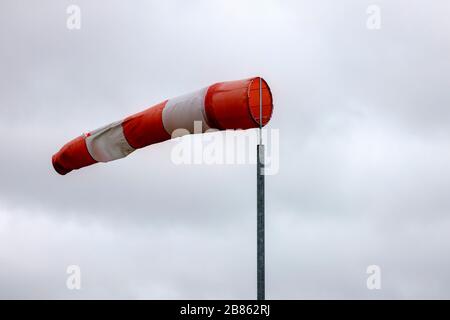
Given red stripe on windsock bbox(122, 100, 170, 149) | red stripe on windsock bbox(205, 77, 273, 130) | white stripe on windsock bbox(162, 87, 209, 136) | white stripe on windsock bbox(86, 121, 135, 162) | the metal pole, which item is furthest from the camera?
white stripe on windsock bbox(86, 121, 135, 162)

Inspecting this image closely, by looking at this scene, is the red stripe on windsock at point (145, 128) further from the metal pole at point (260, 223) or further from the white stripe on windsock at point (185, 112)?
the metal pole at point (260, 223)

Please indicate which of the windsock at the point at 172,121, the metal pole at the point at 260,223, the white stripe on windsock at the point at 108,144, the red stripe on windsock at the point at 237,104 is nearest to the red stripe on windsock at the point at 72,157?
the windsock at the point at 172,121

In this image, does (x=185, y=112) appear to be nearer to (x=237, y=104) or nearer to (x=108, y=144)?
(x=237, y=104)

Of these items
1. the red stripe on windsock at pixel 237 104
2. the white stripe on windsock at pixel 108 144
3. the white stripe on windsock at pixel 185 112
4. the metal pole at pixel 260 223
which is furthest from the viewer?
the white stripe on windsock at pixel 108 144

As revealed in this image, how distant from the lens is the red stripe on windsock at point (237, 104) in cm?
1797

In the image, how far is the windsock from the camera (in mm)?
18094

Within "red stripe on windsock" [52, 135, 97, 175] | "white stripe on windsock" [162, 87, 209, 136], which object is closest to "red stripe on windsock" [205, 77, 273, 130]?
"white stripe on windsock" [162, 87, 209, 136]

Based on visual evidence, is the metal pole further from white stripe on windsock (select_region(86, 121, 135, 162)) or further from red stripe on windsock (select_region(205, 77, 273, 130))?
white stripe on windsock (select_region(86, 121, 135, 162))

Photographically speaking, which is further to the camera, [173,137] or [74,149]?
[74,149]
